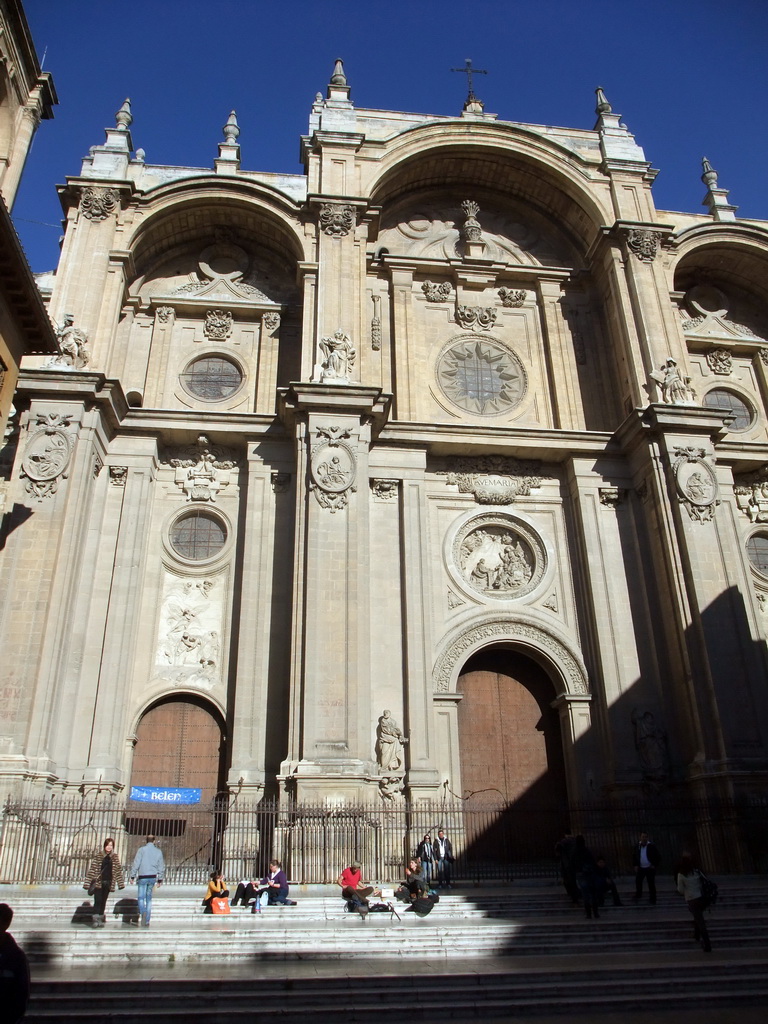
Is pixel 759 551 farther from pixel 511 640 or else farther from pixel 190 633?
pixel 190 633

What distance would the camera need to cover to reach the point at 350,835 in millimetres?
13758

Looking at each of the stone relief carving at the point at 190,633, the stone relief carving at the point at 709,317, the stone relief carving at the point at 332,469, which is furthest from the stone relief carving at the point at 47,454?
the stone relief carving at the point at 709,317

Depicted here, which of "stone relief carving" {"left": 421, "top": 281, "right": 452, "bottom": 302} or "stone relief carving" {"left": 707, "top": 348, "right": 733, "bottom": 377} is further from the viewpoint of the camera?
"stone relief carving" {"left": 707, "top": 348, "right": 733, "bottom": 377}

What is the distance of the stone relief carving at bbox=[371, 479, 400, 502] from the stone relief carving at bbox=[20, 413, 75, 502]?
6656mm

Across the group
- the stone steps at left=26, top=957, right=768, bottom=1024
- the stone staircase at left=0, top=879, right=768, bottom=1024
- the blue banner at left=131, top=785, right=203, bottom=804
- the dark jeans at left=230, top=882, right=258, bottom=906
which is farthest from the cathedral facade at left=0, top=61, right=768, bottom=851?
the stone steps at left=26, top=957, right=768, bottom=1024

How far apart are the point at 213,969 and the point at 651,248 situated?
64.8 feet

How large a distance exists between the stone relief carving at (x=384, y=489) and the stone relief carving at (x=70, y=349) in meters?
7.01

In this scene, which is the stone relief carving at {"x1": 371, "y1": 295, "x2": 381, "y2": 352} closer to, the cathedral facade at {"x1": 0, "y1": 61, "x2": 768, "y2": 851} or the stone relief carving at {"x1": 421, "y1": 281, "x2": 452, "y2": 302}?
the cathedral facade at {"x1": 0, "y1": 61, "x2": 768, "y2": 851}

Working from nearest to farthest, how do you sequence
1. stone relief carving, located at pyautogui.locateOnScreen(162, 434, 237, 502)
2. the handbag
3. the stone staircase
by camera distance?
1. the stone staircase
2. the handbag
3. stone relief carving, located at pyautogui.locateOnScreen(162, 434, 237, 502)

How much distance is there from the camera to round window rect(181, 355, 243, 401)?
67.0ft

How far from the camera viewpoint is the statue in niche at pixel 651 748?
54.1ft

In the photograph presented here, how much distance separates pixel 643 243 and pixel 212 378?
12030mm

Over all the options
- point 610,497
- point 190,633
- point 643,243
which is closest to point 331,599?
point 190,633

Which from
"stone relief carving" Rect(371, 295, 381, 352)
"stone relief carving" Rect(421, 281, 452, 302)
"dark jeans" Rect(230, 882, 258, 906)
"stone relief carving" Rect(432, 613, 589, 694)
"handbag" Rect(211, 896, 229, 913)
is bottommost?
"handbag" Rect(211, 896, 229, 913)
